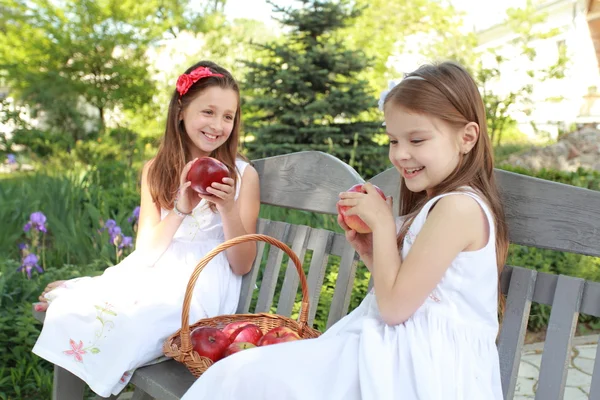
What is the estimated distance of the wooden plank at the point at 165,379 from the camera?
1899 millimetres

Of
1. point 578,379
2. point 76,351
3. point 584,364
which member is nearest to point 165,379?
point 76,351

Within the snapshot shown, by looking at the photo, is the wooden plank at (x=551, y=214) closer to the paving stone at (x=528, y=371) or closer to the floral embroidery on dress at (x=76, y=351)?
the floral embroidery on dress at (x=76, y=351)

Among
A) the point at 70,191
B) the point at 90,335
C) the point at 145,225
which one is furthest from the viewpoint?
the point at 70,191

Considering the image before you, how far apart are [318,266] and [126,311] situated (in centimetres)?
72

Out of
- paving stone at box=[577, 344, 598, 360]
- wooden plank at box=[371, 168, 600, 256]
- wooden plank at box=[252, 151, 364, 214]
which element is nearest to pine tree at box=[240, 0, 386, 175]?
paving stone at box=[577, 344, 598, 360]

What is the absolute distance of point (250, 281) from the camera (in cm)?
266

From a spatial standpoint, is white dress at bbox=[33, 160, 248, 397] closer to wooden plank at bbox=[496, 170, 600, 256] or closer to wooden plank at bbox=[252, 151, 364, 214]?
wooden plank at bbox=[252, 151, 364, 214]

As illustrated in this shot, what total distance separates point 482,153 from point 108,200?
147 inches

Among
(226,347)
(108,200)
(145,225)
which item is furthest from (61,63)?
(226,347)

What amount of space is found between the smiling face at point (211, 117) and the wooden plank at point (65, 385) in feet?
3.47

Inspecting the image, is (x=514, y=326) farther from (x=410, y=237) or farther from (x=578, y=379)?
(x=578, y=379)

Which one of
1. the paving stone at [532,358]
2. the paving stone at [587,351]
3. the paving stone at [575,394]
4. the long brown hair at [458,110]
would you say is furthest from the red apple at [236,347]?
the paving stone at [587,351]

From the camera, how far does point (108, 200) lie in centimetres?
490

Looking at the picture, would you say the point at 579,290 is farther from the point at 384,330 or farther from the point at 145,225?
the point at 145,225
